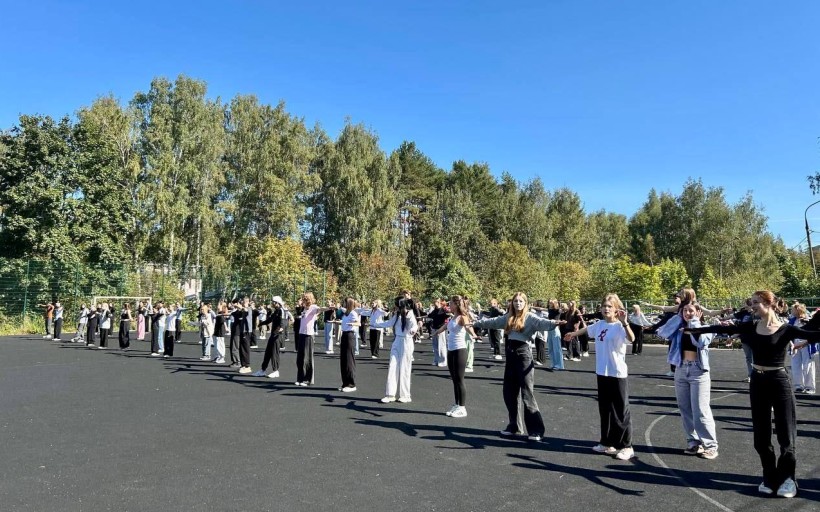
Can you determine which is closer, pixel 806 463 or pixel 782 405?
pixel 782 405

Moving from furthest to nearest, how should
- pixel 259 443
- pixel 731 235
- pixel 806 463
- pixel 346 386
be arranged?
1. pixel 731 235
2. pixel 346 386
3. pixel 259 443
4. pixel 806 463

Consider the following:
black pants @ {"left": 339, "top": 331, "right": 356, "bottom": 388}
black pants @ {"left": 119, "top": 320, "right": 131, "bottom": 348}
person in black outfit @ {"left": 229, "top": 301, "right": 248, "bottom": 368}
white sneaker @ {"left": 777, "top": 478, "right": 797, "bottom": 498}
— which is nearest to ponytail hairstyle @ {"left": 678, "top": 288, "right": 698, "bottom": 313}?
white sneaker @ {"left": 777, "top": 478, "right": 797, "bottom": 498}

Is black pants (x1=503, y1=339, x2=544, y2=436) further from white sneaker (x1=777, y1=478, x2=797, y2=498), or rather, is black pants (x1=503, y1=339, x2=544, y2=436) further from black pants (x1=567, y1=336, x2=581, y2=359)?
black pants (x1=567, y1=336, x2=581, y2=359)

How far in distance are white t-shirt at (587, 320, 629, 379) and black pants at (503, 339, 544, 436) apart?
3.30ft

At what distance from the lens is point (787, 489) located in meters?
5.45

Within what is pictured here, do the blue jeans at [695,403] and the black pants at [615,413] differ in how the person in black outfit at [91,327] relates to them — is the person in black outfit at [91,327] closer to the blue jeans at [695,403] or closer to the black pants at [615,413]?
the black pants at [615,413]

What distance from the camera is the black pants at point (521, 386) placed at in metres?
7.59

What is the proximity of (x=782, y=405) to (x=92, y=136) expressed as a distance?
40.2 m

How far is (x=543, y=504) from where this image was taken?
5234 millimetres

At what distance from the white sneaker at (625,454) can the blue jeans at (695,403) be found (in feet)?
2.70

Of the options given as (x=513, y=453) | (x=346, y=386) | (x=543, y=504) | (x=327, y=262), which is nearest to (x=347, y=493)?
(x=543, y=504)

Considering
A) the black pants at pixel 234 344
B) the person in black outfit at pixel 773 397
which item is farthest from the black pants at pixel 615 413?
the black pants at pixel 234 344

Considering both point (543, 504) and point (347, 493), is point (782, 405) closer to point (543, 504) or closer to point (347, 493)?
point (543, 504)

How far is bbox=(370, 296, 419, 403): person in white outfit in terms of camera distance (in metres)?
10.2
